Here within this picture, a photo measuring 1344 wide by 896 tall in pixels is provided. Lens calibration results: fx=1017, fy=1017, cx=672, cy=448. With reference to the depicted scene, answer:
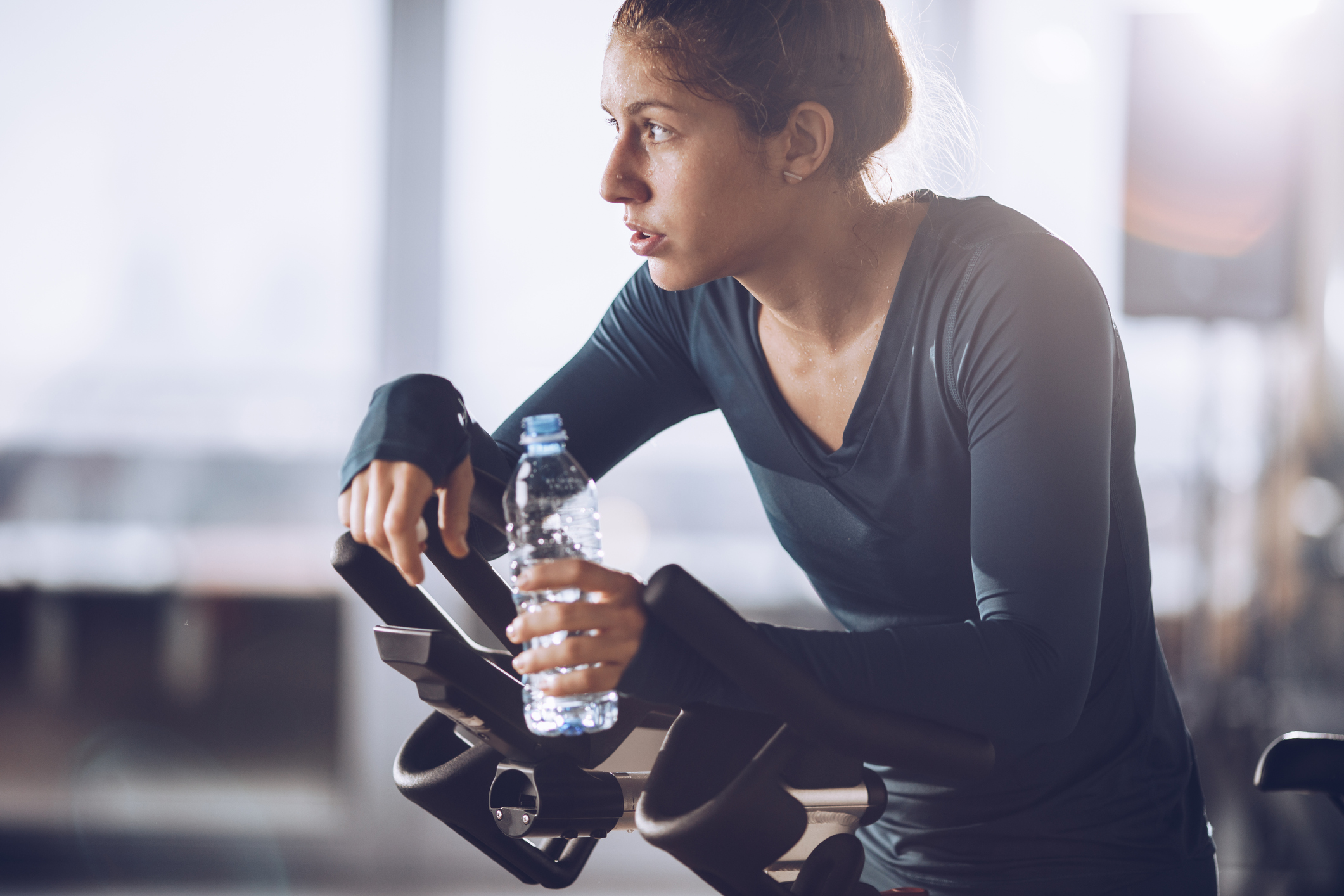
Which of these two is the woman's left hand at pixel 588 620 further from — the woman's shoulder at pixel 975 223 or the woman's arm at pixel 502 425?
the woman's shoulder at pixel 975 223

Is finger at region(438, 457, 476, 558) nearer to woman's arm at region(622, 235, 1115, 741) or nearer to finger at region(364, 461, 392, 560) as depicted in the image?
finger at region(364, 461, 392, 560)

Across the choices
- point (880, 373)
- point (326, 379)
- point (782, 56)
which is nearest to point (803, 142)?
point (782, 56)

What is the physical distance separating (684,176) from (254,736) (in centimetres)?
264

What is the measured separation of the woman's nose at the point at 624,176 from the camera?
2.93 feet

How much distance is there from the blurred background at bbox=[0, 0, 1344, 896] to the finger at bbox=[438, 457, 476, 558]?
2066mm

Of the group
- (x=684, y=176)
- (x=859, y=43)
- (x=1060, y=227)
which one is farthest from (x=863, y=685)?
(x=1060, y=227)

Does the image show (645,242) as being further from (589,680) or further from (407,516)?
(589,680)

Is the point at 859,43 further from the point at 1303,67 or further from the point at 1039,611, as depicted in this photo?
the point at 1303,67

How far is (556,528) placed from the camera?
36.8 inches

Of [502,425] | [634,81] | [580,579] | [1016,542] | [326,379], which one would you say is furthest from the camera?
[326,379]

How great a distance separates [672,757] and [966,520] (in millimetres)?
387

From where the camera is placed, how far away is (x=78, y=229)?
114 inches

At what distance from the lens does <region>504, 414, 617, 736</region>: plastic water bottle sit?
0.81m

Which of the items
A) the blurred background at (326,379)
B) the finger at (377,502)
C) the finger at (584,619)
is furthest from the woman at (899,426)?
the blurred background at (326,379)
